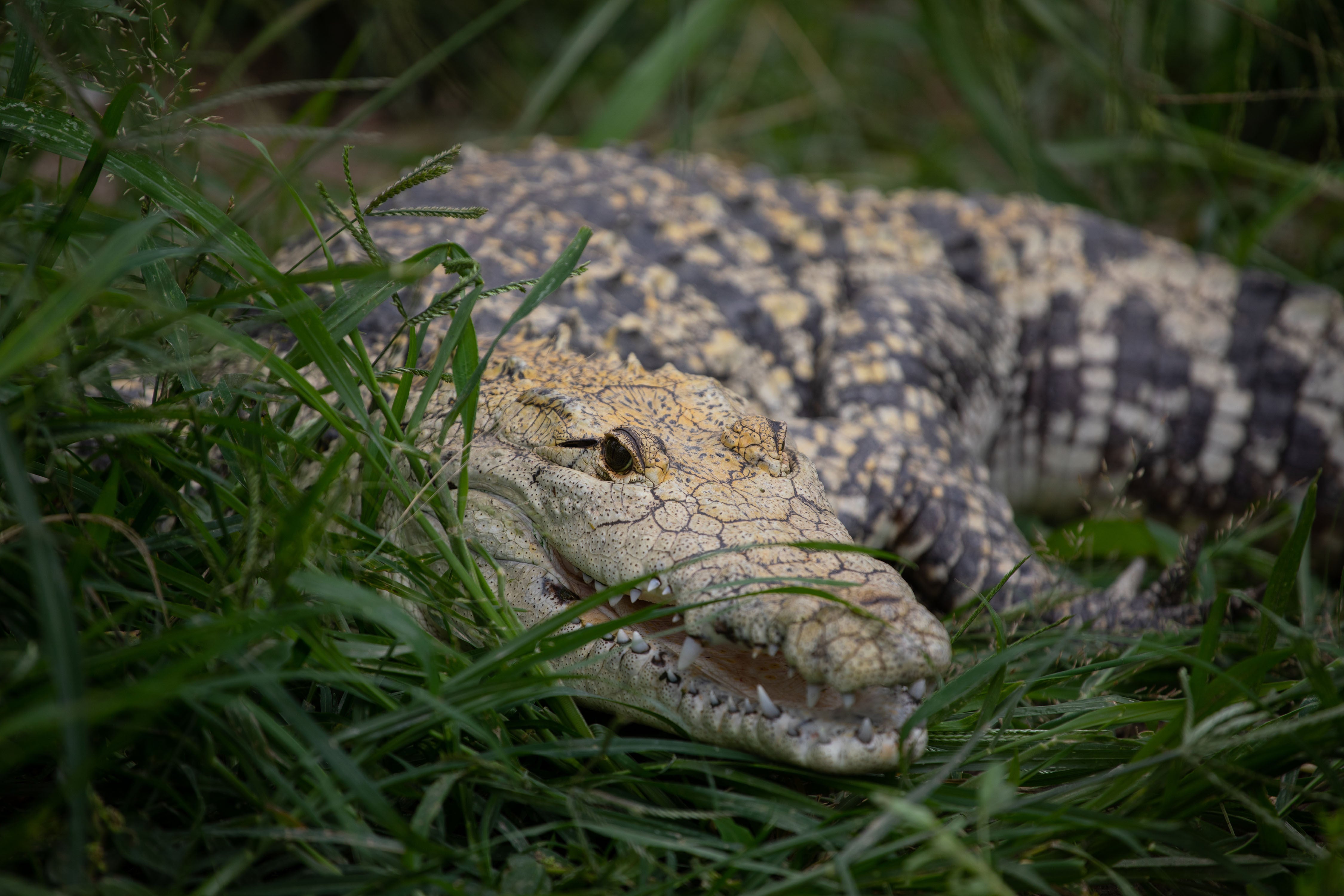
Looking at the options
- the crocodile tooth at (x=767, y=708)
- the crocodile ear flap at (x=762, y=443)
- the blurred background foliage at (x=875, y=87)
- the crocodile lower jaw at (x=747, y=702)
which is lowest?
the crocodile lower jaw at (x=747, y=702)

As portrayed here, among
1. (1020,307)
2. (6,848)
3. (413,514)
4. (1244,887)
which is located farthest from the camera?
(1020,307)

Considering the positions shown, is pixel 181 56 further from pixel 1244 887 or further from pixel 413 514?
pixel 1244 887

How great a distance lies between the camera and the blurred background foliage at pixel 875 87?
3.51 metres

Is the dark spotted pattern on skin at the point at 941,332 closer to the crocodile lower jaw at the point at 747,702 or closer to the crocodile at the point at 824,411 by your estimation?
the crocodile at the point at 824,411

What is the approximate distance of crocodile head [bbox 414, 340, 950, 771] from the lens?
5.38 ft

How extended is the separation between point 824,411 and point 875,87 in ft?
12.6

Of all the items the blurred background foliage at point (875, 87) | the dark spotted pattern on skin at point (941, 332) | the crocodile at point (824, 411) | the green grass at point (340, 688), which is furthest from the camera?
the blurred background foliage at point (875, 87)

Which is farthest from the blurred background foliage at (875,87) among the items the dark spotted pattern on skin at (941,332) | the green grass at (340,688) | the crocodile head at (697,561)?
the crocodile head at (697,561)

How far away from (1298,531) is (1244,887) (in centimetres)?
71

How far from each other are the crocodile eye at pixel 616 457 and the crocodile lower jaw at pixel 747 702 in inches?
11.8

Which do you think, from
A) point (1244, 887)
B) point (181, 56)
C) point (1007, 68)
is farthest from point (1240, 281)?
point (181, 56)

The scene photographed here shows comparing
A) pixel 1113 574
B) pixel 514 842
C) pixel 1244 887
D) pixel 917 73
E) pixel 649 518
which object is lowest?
pixel 1113 574

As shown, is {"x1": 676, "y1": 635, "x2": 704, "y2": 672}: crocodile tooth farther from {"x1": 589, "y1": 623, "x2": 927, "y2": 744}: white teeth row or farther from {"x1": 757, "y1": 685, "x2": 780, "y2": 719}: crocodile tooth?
{"x1": 757, "y1": 685, "x2": 780, "y2": 719}: crocodile tooth

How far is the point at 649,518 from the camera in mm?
1960
